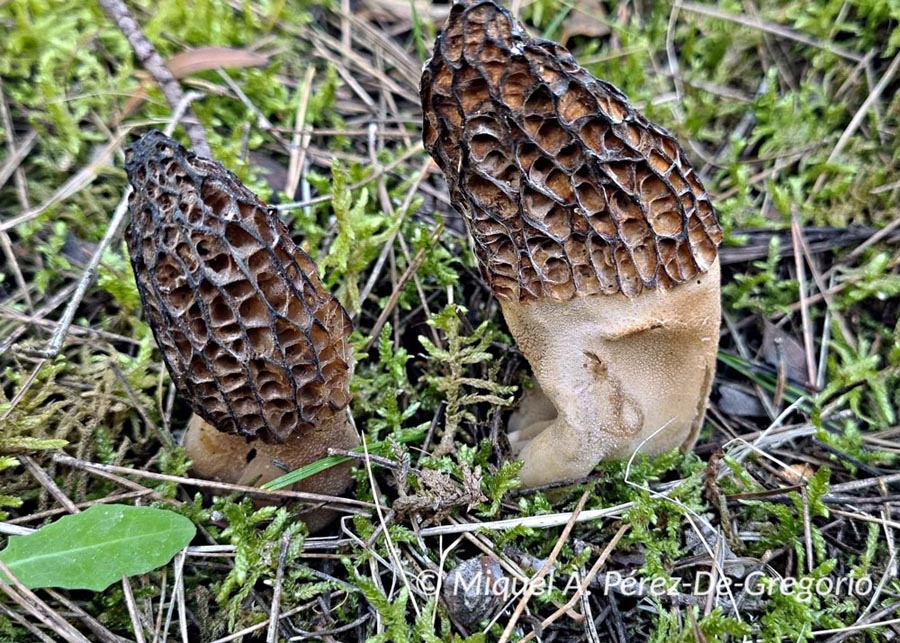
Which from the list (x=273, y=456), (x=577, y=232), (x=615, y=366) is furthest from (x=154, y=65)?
(x=615, y=366)

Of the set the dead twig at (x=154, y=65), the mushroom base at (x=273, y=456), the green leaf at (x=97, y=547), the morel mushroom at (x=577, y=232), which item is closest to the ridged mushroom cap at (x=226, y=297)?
the mushroom base at (x=273, y=456)

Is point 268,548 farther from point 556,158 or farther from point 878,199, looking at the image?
point 878,199

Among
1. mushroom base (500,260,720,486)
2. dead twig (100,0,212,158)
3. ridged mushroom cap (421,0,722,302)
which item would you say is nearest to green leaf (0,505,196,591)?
mushroom base (500,260,720,486)

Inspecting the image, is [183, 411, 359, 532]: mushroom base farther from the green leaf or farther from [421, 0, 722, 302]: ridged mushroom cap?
[421, 0, 722, 302]: ridged mushroom cap

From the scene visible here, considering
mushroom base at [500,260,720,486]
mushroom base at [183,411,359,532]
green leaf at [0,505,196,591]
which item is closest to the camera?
green leaf at [0,505,196,591]

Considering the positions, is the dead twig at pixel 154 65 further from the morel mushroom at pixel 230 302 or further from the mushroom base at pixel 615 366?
the mushroom base at pixel 615 366

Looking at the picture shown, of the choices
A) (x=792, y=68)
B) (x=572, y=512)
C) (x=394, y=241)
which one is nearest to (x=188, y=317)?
(x=394, y=241)

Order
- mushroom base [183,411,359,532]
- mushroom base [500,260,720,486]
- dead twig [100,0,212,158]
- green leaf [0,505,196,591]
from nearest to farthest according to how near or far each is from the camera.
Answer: green leaf [0,505,196,591] < mushroom base [500,260,720,486] < mushroom base [183,411,359,532] < dead twig [100,0,212,158]
